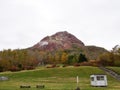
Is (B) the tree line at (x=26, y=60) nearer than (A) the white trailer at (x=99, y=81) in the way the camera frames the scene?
No

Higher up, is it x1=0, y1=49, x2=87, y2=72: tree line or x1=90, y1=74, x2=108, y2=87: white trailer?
x1=0, y1=49, x2=87, y2=72: tree line

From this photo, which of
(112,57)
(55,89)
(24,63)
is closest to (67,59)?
(24,63)

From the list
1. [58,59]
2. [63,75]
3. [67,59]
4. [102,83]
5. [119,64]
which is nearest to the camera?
[102,83]

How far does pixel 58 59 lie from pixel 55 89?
4962 inches

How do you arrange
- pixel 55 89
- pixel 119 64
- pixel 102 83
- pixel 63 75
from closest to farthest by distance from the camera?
pixel 55 89
pixel 102 83
pixel 63 75
pixel 119 64

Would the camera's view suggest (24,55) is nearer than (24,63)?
No

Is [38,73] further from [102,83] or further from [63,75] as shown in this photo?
[102,83]

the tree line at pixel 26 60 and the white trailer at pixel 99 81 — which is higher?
the tree line at pixel 26 60

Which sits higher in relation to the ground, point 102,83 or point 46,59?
point 46,59

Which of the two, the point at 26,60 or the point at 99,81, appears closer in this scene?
the point at 99,81

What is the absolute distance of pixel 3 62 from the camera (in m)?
138

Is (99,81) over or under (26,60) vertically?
under

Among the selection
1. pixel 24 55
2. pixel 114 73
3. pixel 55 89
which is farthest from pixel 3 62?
pixel 55 89

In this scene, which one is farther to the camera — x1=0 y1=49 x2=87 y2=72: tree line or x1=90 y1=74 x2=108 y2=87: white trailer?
x1=0 y1=49 x2=87 y2=72: tree line
